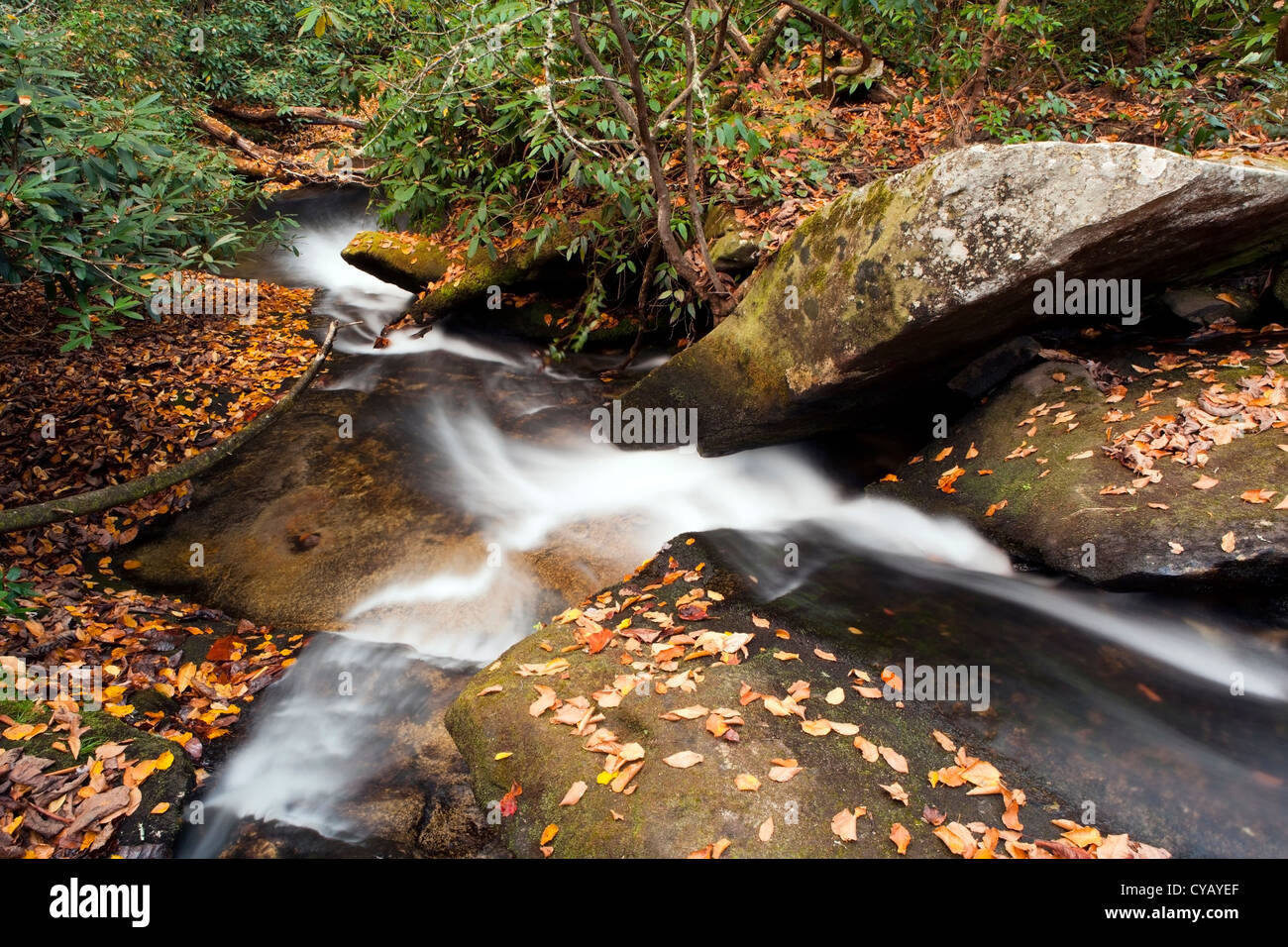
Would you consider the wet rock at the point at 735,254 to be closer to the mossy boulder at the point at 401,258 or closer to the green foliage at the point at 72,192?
the mossy boulder at the point at 401,258

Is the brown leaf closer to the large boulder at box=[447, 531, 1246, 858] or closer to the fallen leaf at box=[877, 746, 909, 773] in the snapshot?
the large boulder at box=[447, 531, 1246, 858]

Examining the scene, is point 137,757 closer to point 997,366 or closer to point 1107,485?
point 1107,485

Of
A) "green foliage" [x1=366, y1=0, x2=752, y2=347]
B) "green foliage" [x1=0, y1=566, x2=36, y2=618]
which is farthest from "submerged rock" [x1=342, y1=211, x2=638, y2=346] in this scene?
"green foliage" [x1=0, y1=566, x2=36, y2=618]

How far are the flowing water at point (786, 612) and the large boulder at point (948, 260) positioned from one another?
103 cm

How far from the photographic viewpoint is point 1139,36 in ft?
27.7

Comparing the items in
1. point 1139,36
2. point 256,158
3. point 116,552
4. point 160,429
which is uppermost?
point 256,158

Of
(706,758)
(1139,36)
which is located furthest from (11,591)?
(1139,36)

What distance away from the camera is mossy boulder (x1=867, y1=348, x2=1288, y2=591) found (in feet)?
13.5

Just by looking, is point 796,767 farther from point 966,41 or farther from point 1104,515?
point 966,41

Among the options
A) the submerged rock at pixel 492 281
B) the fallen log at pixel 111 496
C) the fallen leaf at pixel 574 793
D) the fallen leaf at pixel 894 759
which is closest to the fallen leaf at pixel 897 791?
the fallen leaf at pixel 894 759

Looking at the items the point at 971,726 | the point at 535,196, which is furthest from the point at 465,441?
the point at 971,726

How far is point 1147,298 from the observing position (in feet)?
19.8

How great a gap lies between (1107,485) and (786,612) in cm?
230

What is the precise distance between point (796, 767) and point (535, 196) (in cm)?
808
